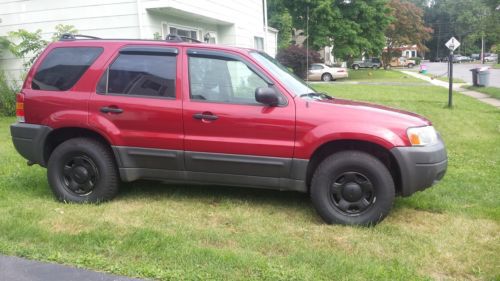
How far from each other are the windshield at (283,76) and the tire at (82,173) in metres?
1.90

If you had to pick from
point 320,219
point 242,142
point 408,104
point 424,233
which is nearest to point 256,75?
point 242,142

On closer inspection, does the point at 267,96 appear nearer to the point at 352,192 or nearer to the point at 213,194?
the point at 352,192

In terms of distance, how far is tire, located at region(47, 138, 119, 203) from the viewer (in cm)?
509

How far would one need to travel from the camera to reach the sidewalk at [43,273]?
3.51m

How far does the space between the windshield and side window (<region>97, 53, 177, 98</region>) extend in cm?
90

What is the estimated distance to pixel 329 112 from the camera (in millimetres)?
4500

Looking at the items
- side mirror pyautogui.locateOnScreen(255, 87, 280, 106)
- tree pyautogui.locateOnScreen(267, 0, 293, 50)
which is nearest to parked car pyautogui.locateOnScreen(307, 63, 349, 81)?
tree pyautogui.locateOnScreen(267, 0, 293, 50)

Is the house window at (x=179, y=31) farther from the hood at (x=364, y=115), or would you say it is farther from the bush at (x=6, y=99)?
the hood at (x=364, y=115)

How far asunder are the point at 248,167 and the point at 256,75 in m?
0.92

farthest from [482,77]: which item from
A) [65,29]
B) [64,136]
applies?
[64,136]

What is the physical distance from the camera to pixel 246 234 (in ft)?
14.2

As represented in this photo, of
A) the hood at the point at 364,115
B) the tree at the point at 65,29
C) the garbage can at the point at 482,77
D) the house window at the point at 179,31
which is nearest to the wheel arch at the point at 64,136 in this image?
the hood at the point at 364,115

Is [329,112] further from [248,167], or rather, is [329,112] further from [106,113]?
[106,113]

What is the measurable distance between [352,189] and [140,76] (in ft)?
8.04
